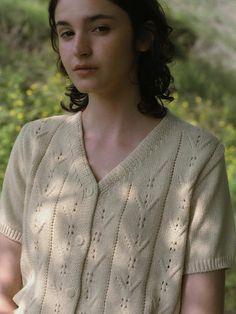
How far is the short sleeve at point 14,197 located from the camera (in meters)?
2.25

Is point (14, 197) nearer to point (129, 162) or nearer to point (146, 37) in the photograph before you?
point (129, 162)

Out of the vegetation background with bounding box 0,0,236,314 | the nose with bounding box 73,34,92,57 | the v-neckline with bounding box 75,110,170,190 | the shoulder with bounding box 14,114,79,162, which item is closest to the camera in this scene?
the nose with bounding box 73,34,92,57

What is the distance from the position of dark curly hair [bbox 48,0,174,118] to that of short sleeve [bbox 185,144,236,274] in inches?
8.8

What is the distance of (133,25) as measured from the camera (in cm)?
212

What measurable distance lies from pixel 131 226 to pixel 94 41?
18.4 inches

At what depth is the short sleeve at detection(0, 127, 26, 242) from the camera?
7.37 ft

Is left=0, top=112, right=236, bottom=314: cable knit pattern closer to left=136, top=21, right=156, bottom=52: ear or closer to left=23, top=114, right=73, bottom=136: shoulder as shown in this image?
left=23, top=114, right=73, bottom=136: shoulder

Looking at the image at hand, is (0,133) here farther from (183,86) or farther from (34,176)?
(34,176)

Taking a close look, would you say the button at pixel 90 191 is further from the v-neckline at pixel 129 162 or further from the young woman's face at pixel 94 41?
the young woman's face at pixel 94 41

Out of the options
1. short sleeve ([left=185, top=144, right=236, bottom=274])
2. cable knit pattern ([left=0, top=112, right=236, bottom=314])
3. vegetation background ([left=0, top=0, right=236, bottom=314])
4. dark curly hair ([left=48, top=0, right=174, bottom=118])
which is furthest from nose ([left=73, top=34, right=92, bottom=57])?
vegetation background ([left=0, top=0, right=236, bottom=314])

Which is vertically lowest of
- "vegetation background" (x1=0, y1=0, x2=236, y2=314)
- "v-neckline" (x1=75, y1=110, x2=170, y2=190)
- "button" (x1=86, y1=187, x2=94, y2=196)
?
"vegetation background" (x1=0, y1=0, x2=236, y2=314)

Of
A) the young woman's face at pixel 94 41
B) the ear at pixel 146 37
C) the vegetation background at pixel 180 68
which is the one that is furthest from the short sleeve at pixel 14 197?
the vegetation background at pixel 180 68

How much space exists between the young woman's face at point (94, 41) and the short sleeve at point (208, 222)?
334mm

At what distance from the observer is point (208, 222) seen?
207cm
